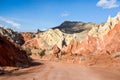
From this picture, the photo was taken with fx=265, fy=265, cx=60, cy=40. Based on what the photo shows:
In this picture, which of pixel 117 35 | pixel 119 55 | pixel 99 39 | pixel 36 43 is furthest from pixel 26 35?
pixel 119 55

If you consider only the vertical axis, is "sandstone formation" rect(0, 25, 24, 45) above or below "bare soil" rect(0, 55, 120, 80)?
above

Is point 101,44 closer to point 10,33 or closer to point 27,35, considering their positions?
point 10,33

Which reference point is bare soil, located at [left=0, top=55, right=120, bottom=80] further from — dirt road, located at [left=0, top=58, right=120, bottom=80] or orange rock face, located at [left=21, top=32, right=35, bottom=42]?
orange rock face, located at [left=21, top=32, right=35, bottom=42]

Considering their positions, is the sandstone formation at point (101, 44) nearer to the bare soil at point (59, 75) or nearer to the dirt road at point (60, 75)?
the bare soil at point (59, 75)

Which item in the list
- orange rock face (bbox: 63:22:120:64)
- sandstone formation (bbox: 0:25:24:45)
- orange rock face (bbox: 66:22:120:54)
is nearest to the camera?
orange rock face (bbox: 63:22:120:64)

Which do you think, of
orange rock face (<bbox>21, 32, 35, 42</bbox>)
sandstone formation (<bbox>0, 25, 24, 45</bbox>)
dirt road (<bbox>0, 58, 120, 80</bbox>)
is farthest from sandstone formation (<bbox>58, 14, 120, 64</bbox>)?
orange rock face (<bbox>21, 32, 35, 42</bbox>)

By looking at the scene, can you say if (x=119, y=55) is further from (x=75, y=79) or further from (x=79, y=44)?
(x=79, y=44)

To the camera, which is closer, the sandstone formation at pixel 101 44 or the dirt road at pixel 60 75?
the dirt road at pixel 60 75

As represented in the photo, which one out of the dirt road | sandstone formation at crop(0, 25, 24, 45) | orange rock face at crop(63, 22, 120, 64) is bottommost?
the dirt road

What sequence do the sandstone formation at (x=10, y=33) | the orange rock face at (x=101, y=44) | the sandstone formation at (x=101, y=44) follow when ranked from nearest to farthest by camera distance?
1. the sandstone formation at (x=101, y=44)
2. the orange rock face at (x=101, y=44)
3. the sandstone formation at (x=10, y=33)

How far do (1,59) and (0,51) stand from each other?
76.0 inches

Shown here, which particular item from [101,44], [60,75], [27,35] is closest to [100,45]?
[101,44]

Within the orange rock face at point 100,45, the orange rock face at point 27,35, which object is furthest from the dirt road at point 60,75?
the orange rock face at point 27,35

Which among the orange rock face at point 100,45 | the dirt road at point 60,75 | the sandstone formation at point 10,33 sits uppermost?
the sandstone formation at point 10,33
